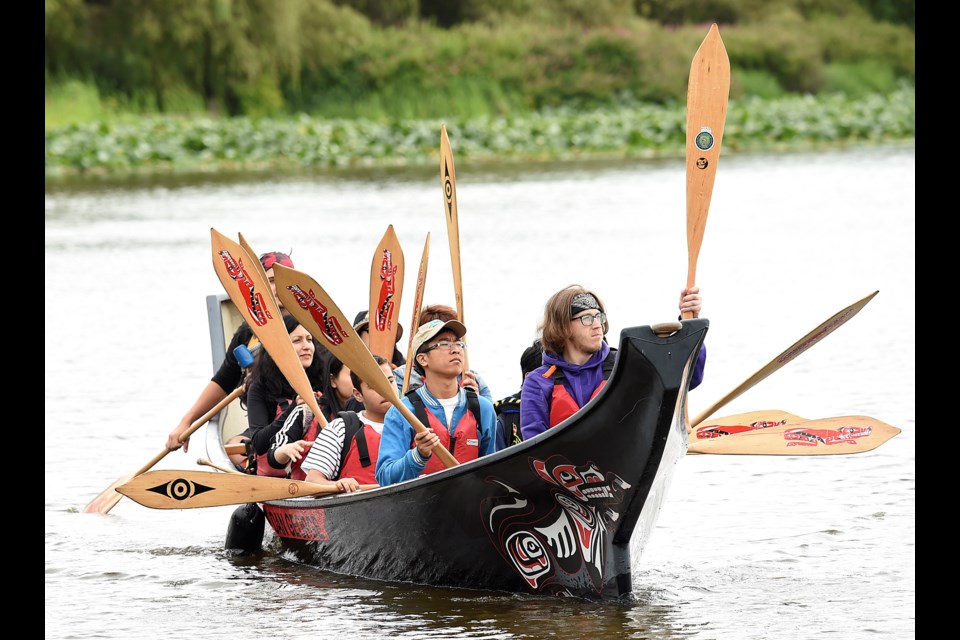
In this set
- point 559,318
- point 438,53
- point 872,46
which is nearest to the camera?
point 559,318

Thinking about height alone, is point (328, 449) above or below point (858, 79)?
below

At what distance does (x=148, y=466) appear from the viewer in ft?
23.5

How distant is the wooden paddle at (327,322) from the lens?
17.9ft

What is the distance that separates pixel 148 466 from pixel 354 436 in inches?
65.7

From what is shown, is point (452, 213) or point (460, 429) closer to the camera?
point (460, 429)

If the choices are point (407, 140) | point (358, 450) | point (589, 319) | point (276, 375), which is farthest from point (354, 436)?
point (407, 140)

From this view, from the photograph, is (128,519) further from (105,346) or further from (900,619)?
(105,346)

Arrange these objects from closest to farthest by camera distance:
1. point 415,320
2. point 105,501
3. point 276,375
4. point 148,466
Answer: point 415,320 < point 276,375 < point 148,466 < point 105,501

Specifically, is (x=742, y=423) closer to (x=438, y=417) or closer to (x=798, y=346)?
(x=798, y=346)

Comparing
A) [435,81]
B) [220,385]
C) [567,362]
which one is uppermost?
[435,81]

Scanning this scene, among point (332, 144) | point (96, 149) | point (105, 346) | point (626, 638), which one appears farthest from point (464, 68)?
point (626, 638)

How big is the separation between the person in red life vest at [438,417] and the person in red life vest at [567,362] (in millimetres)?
191

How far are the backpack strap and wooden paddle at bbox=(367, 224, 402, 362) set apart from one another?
101 centimetres

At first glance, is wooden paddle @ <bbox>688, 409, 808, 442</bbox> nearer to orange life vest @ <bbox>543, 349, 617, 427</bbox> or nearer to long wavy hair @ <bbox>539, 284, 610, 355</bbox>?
orange life vest @ <bbox>543, 349, 617, 427</bbox>
